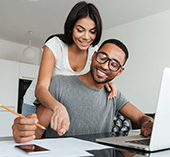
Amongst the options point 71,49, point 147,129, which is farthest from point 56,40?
point 147,129

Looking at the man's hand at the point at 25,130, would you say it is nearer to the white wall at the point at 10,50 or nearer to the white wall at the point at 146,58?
the white wall at the point at 146,58

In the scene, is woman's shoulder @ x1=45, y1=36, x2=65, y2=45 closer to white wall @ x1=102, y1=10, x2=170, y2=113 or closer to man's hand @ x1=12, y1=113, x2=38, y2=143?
man's hand @ x1=12, y1=113, x2=38, y2=143

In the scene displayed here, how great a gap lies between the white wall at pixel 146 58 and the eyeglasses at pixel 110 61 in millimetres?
2368

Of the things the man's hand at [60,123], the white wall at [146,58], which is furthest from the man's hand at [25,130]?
the white wall at [146,58]

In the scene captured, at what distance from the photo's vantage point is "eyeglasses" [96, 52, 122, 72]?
1108 millimetres

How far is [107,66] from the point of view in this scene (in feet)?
3.60

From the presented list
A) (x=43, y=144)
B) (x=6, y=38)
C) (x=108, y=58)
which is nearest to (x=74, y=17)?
(x=108, y=58)

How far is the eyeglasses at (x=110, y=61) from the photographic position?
1.11 meters

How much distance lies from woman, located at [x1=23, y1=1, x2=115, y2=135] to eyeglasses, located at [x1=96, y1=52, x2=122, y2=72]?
6.9 inches

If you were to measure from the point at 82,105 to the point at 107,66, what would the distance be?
0.78 feet

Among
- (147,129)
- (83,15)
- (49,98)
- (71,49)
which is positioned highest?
(83,15)

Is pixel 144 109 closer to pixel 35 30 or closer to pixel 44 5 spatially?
pixel 44 5

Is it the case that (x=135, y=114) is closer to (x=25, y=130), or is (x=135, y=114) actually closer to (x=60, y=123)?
(x=60, y=123)

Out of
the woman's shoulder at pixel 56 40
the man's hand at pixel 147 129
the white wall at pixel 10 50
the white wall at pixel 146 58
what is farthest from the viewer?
the white wall at pixel 10 50
